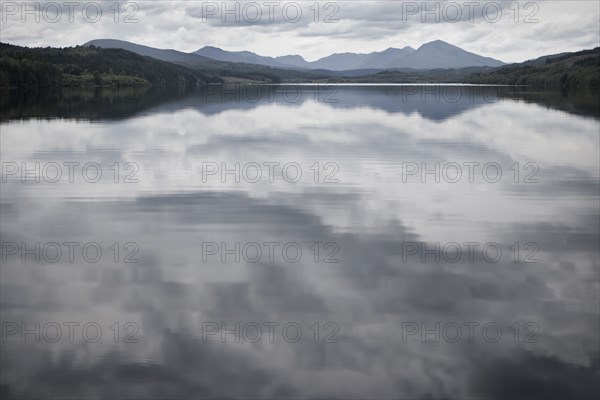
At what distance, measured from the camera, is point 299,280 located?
15031mm

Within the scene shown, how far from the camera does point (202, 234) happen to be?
62.4 feet

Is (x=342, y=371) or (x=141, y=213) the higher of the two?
(x=141, y=213)

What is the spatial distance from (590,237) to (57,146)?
3228cm

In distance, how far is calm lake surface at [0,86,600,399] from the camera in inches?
412

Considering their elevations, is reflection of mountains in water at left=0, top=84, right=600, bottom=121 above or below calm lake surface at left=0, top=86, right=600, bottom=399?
above

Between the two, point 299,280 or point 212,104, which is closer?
point 299,280

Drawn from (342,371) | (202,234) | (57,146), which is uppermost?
(57,146)

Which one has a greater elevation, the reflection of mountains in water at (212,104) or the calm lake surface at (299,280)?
the reflection of mountains in water at (212,104)

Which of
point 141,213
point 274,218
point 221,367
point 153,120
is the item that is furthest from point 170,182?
point 153,120

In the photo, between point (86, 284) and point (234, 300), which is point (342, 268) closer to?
point (234, 300)

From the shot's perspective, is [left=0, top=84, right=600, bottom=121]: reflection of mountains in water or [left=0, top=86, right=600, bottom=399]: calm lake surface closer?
[left=0, top=86, right=600, bottom=399]: calm lake surface

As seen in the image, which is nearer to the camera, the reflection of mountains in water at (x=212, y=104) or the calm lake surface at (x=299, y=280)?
the calm lake surface at (x=299, y=280)

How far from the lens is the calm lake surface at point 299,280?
34.3ft

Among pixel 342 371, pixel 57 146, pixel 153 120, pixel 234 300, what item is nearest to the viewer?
pixel 342 371
